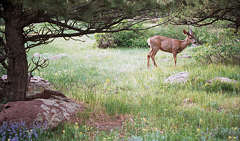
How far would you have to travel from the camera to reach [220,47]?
348 inches

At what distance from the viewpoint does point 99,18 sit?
4.48 m

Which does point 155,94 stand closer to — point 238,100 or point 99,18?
point 238,100

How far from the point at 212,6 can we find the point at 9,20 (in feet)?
13.0

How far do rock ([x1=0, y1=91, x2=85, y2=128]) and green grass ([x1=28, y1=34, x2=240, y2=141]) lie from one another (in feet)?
0.67

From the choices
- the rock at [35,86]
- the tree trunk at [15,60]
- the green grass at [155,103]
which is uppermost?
the tree trunk at [15,60]

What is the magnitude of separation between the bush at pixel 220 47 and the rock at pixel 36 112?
20.6ft

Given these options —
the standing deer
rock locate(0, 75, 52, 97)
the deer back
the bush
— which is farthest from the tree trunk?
the deer back

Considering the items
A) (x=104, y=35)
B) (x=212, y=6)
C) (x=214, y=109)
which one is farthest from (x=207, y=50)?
(x=104, y=35)

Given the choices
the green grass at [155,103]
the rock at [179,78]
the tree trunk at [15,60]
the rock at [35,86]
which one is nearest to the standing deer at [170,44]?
the green grass at [155,103]

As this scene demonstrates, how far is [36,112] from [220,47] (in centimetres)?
688

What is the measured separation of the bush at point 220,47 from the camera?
879cm

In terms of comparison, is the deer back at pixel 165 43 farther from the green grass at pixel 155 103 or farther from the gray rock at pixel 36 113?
the gray rock at pixel 36 113

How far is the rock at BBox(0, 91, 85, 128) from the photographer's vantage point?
384cm

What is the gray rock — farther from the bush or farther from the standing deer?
the standing deer
